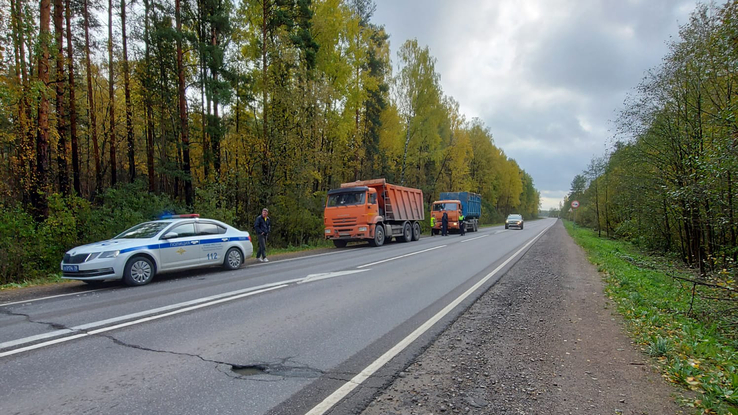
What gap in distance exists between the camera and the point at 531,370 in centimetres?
364

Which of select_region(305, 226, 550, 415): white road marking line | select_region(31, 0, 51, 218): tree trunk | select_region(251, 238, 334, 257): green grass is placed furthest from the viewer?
select_region(251, 238, 334, 257): green grass

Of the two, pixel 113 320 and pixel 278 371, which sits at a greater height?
pixel 113 320

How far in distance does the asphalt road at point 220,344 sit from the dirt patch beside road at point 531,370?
0.29 meters

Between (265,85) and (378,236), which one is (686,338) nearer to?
(378,236)

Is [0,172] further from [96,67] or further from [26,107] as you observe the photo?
[96,67]

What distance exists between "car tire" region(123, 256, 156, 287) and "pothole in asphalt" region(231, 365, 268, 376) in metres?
5.83

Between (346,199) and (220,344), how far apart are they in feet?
43.9

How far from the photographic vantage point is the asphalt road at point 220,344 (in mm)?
3031

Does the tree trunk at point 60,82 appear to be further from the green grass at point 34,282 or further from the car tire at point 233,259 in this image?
the car tire at point 233,259

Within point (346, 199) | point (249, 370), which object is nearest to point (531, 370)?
point (249, 370)

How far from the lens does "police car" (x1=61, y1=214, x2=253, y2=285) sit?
7656 mm

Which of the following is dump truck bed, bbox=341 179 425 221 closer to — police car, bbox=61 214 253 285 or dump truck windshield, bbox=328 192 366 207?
dump truck windshield, bbox=328 192 366 207

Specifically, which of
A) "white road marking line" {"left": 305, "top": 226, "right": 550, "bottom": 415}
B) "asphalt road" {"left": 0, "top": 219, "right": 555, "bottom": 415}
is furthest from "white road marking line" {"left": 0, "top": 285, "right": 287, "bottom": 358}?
"white road marking line" {"left": 305, "top": 226, "right": 550, "bottom": 415}

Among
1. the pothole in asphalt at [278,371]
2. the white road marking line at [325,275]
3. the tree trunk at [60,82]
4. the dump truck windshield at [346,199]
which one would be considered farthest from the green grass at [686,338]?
the tree trunk at [60,82]
